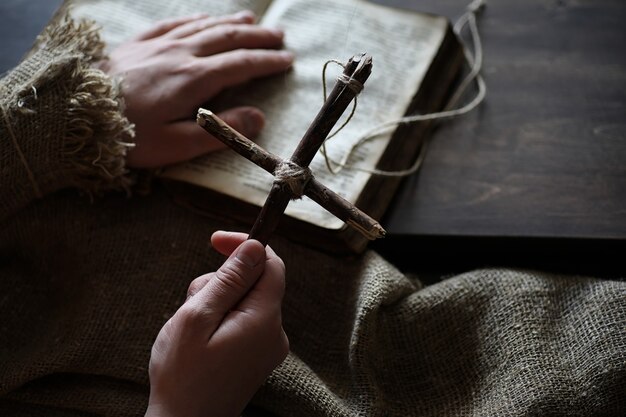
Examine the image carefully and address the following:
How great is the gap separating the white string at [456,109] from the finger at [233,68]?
156 mm

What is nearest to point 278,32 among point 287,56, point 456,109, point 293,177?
point 287,56

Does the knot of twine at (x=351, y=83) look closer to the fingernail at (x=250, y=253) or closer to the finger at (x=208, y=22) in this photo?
the fingernail at (x=250, y=253)

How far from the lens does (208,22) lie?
0.94 m

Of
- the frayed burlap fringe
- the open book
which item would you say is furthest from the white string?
the frayed burlap fringe

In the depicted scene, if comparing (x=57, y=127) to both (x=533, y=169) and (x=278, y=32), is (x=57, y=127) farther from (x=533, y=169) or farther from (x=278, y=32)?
(x=533, y=169)

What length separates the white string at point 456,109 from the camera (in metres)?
0.85

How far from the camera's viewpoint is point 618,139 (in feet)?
2.96

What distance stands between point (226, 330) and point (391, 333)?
232 millimetres

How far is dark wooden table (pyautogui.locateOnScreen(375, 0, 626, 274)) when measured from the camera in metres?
0.84

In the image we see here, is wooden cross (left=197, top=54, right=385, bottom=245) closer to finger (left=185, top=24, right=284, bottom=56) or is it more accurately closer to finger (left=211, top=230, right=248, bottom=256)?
finger (left=211, top=230, right=248, bottom=256)

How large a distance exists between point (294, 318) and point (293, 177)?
0.23m

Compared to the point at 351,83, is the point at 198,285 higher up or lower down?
lower down

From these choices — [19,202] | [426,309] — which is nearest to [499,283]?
[426,309]

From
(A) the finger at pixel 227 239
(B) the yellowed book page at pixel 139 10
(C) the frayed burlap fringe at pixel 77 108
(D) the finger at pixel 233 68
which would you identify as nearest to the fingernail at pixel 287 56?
(D) the finger at pixel 233 68
